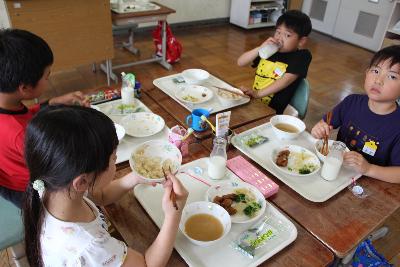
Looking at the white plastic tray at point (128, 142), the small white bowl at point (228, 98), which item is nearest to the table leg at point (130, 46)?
the small white bowl at point (228, 98)

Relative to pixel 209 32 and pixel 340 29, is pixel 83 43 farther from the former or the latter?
pixel 340 29

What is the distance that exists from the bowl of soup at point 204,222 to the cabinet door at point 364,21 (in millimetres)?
4583

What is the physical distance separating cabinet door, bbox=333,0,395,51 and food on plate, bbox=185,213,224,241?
181 inches

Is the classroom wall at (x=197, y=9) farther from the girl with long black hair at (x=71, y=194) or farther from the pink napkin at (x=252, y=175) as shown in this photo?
the girl with long black hair at (x=71, y=194)

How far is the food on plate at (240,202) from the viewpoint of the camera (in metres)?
1.02

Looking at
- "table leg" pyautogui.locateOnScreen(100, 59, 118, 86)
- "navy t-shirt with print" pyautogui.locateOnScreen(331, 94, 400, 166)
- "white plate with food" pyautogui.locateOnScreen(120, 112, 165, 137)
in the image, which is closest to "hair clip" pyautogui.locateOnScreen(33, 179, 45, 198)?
"white plate with food" pyautogui.locateOnScreen(120, 112, 165, 137)

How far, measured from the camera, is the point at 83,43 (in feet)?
9.30

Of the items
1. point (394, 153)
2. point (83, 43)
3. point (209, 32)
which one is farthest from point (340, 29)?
point (394, 153)

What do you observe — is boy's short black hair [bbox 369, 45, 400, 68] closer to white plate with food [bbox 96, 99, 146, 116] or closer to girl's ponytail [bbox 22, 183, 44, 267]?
white plate with food [bbox 96, 99, 146, 116]

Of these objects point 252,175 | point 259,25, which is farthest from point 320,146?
point 259,25

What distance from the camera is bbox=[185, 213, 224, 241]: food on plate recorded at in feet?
3.05

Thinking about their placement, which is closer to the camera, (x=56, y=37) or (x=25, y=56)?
(x=25, y=56)

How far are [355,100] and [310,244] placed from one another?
841mm

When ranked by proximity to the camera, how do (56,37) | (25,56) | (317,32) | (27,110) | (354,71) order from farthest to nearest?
(317,32), (354,71), (56,37), (27,110), (25,56)
